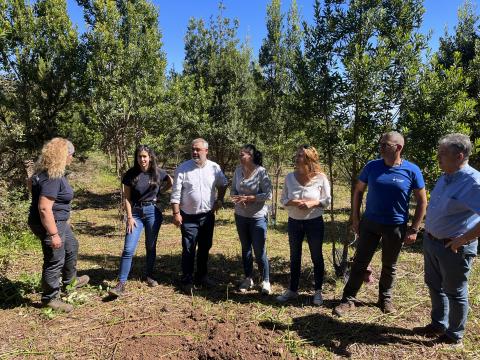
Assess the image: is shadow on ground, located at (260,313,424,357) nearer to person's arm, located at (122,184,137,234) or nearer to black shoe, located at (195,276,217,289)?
black shoe, located at (195,276,217,289)

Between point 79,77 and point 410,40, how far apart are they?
8.56m

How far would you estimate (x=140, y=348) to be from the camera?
3398 mm

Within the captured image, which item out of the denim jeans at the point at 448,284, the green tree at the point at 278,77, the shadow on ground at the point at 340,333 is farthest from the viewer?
the green tree at the point at 278,77

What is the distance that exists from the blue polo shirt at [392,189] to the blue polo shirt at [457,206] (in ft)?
1.32

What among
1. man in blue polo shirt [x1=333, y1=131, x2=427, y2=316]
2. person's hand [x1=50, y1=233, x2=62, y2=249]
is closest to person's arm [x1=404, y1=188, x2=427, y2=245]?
man in blue polo shirt [x1=333, y1=131, x2=427, y2=316]

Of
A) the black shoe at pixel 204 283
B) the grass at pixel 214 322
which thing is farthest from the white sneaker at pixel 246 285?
the black shoe at pixel 204 283

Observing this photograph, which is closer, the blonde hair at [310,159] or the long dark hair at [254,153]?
the blonde hair at [310,159]

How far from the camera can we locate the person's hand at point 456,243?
10.2 ft

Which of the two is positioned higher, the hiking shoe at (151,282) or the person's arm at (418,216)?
the person's arm at (418,216)

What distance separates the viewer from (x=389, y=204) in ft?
12.6

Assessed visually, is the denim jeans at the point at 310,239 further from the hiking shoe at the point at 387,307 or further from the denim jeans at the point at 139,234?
the denim jeans at the point at 139,234

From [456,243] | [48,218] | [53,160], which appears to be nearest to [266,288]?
[456,243]

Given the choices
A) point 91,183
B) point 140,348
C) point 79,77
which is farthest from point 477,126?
point 91,183

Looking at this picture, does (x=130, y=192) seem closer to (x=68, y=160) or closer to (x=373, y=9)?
(x=68, y=160)
